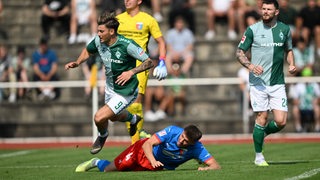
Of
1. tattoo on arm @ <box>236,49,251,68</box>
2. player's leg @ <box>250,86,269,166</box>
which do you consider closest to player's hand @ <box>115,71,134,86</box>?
tattoo on arm @ <box>236,49,251,68</box>

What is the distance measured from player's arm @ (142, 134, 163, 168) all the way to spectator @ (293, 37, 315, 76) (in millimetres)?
11416

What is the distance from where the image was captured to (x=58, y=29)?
2788 cm

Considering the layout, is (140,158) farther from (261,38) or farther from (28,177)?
(261,38)

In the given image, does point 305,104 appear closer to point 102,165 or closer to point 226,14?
point 226,14

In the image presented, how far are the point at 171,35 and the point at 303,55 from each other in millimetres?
3544

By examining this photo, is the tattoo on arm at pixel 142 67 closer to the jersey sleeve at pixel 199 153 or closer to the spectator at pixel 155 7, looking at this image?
the jersey sleeve at pixel 199 153

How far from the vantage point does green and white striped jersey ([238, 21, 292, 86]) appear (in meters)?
14.4

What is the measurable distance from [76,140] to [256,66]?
10054 mm

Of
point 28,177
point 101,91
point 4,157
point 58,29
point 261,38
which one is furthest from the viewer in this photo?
point 58,29

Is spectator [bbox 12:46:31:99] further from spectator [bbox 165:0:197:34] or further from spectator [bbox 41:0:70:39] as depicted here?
spectator [bbox 165:0:197:34]

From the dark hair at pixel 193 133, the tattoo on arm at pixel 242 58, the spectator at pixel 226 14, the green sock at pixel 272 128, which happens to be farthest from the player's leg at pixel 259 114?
the spectator at pixel 226 14

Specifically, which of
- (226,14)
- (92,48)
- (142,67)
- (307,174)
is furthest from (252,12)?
(307,174)

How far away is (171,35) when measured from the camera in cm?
2525

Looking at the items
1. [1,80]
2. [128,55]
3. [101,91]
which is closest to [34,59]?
[1,80]
